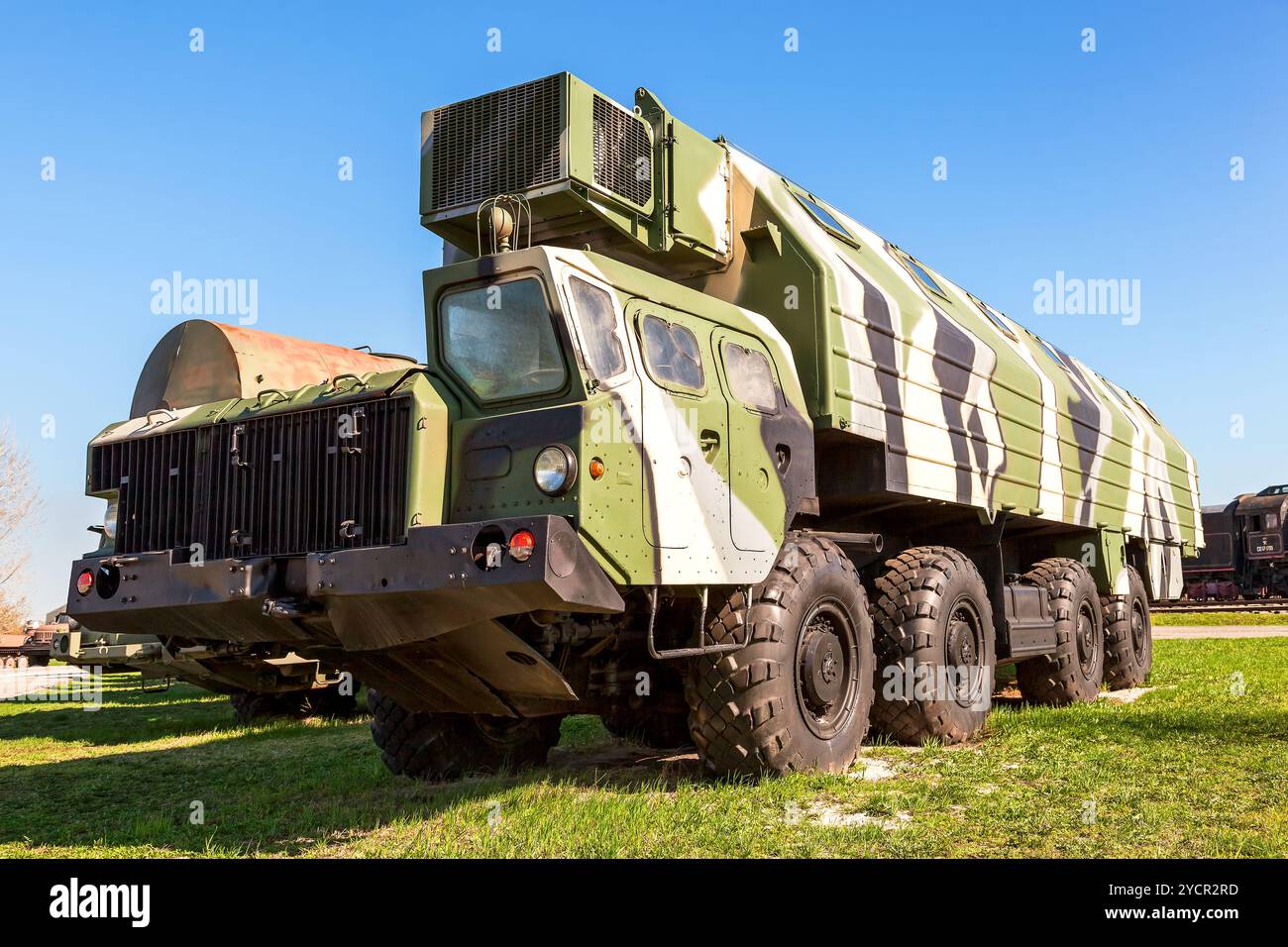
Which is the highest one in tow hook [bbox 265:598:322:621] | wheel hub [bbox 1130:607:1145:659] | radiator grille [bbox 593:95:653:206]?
radiator grille [bbox 593:95:653:206]

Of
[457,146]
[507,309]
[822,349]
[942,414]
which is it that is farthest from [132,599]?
[942,414]

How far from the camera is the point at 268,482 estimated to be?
18.3ft

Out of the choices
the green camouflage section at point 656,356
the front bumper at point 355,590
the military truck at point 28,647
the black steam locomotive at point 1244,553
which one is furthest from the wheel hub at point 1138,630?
the black steam locomotive at point 1244,553

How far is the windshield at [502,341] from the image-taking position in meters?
5.34

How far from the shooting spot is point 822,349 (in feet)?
22.7

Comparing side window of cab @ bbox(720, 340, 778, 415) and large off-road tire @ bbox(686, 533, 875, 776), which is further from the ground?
side window of cab @ bbox(720, 340, 778, 415)

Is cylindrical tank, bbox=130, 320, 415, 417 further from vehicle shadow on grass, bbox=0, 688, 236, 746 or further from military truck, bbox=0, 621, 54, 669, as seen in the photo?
military truck, bbox=0, 621, 54, 669

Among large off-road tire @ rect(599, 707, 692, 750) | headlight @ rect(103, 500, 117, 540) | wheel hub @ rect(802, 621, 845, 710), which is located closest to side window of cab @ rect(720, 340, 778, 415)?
wheel hub @ rect(802, 621, 845, 710)

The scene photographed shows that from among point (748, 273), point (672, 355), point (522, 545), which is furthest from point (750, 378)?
point (522, 545)

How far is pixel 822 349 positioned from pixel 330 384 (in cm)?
300

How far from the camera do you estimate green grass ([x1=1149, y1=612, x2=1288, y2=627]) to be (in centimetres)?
2500

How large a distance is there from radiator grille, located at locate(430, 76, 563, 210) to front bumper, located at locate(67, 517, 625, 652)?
8.16ft

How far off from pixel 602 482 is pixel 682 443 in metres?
0.70
